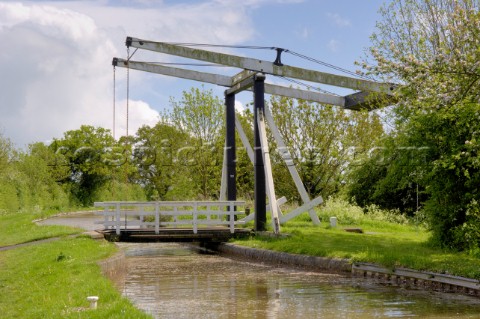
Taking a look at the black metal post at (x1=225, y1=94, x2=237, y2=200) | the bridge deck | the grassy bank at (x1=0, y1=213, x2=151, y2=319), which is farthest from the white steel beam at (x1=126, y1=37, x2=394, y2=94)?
the grassy bank at (x1=0, y1=213, x2=151, y2=319)

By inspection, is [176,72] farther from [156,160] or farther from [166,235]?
[156,160]

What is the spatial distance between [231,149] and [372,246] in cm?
911

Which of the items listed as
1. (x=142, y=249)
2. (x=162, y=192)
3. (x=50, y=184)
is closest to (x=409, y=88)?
(x=142, y=249)

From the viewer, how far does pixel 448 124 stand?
15352 mm

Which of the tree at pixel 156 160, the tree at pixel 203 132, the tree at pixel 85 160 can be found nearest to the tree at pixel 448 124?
the tree at pixel 203 132

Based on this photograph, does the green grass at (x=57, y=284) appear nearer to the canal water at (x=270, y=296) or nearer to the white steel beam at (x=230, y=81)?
the canal water at (x=270, y=296)

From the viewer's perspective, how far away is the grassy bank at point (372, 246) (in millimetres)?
13445

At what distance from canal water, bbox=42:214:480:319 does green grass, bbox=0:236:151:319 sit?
86 centimetres

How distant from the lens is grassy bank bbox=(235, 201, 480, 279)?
1345cm

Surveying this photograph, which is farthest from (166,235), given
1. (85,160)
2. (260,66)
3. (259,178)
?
(85,160)

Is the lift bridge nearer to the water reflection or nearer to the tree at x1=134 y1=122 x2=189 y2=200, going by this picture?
the water reflection

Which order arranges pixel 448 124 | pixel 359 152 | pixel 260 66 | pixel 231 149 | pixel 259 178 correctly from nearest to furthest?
pixel 448 124
pixel 260 66
pixel 259 178
pixel 231 149
pixel 359 152

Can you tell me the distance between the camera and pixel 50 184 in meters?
49.9

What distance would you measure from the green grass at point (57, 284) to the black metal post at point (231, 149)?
793 centimetres
